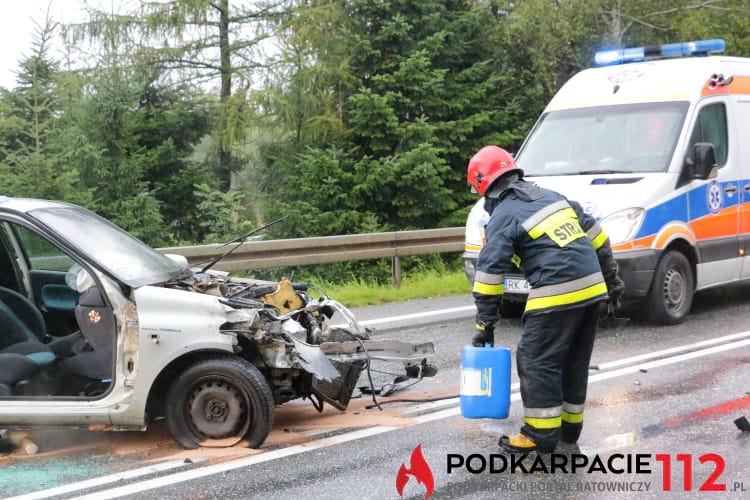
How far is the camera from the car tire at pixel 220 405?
16.4ft

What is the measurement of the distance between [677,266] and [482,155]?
4.20 meters

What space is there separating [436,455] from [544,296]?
1.04m

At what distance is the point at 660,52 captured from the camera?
393 inches

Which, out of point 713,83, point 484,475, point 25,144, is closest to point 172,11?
point 25,144

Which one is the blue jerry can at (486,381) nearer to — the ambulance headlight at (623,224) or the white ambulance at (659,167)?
the white ambulance at (659,167)

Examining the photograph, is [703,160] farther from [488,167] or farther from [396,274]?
[396,274]

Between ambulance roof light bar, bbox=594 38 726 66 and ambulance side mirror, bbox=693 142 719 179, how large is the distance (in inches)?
68.6

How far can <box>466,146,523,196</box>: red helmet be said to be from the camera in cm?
501

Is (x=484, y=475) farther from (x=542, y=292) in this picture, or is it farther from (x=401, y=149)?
(x=401, y=149)

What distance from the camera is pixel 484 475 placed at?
4.66 meters

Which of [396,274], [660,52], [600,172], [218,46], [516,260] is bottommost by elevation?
[396,274]

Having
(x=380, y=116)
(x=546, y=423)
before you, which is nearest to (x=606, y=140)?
(x=546, y=423)

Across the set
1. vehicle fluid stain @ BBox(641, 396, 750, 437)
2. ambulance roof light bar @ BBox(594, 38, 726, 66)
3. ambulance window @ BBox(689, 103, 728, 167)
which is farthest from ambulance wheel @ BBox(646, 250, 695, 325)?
ambulance roof light bar @ BBox(594, 38, 726, 66)

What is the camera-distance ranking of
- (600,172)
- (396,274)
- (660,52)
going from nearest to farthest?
1. (600,172)
2. (660,52)
3. (396,274)
